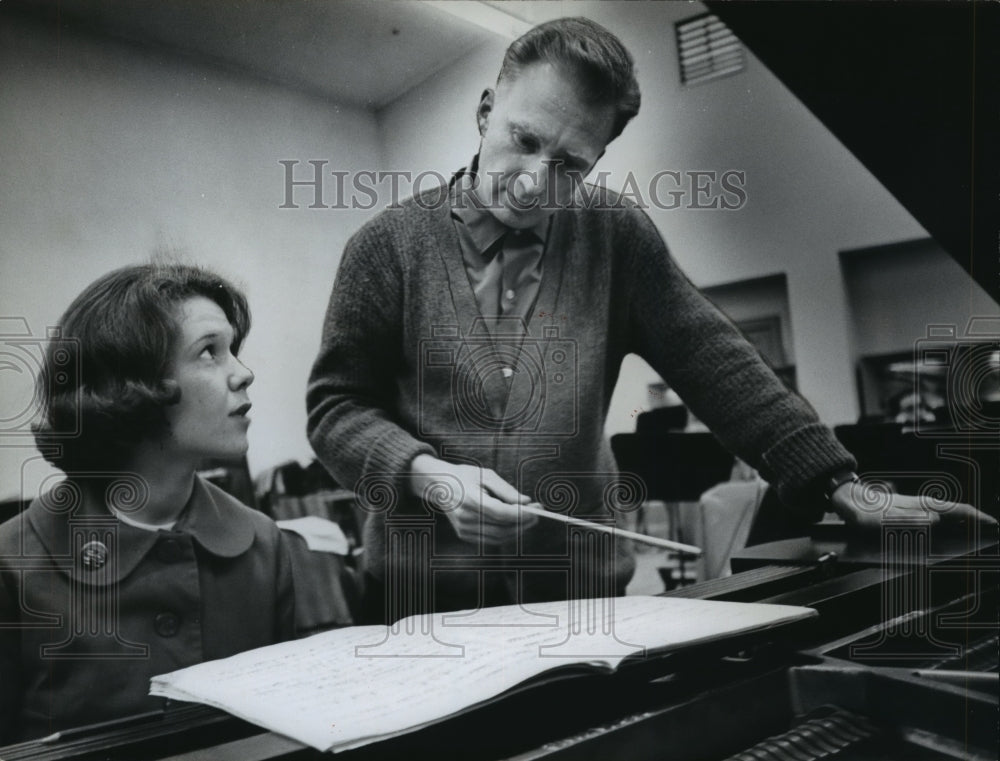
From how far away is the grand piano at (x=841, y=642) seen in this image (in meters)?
0.58

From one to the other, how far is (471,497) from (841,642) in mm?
416

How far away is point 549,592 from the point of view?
3.32 feet

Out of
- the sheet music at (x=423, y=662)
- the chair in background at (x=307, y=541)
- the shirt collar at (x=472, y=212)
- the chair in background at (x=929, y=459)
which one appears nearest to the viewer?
the sheet music at (x=423, y=662)

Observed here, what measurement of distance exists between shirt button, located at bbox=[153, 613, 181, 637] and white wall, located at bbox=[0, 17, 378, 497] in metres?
0.18

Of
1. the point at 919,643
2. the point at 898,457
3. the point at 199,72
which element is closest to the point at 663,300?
the point at 898,457

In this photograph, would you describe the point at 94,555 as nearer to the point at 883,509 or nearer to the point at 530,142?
the point at 530,142

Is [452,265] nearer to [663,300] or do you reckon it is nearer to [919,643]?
[663,300]

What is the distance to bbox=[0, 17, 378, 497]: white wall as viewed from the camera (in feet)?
2.73

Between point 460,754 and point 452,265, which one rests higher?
point 452,265

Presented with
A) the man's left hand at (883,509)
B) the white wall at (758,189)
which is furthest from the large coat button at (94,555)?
the man's left hand at (883,509)

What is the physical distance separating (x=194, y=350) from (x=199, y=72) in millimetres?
310

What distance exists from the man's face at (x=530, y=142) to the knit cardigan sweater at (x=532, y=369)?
0.05 m

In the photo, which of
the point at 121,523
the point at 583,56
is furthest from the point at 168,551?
the point at 583,56

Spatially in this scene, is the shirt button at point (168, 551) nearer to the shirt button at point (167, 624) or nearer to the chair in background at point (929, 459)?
the shirt button at point (167, 624)
